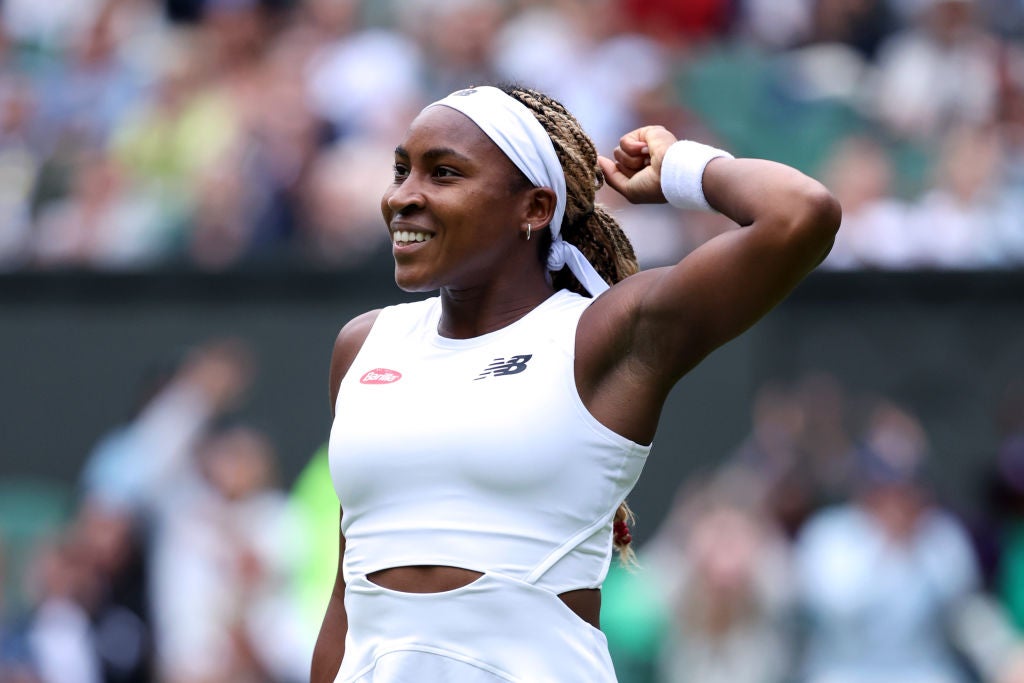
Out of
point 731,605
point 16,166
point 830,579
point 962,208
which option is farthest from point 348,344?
point 16,166

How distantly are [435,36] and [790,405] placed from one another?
315 centimetres

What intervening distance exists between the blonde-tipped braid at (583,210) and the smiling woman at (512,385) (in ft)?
0.06

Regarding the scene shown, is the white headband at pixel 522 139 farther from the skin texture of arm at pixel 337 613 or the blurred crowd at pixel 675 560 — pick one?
the blurred crowd at pixel 675 560

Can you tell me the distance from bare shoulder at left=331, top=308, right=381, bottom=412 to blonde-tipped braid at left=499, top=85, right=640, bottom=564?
1.39 feet

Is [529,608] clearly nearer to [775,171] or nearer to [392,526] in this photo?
[392,526]

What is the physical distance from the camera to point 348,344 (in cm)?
339

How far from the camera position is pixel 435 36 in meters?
8.97

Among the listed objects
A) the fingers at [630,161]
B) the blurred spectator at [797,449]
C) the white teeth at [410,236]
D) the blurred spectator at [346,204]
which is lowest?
the blurred spectator at [797,449]

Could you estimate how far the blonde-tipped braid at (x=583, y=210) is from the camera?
127 inches

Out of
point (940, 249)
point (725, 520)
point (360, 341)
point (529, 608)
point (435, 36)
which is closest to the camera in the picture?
point (529, 608)

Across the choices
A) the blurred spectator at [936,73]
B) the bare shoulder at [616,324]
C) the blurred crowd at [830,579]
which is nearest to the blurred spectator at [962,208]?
the blurred spectator at [936,73]

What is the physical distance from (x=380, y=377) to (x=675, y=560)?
13.4 ft

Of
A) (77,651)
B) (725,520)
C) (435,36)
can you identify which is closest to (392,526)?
(725,520)

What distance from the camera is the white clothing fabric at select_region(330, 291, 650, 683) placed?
2.85m
